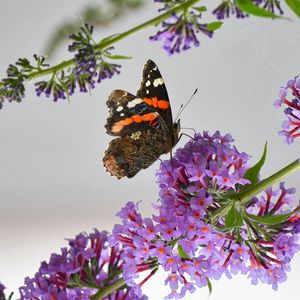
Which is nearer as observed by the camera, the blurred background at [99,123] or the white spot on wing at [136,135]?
the white spot on wing at [136,135]

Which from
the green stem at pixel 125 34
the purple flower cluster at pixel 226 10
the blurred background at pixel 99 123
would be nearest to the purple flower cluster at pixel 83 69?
the green stem at pixel 125 34

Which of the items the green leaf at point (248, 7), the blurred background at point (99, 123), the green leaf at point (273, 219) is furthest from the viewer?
the blurred background at point (99, 123)

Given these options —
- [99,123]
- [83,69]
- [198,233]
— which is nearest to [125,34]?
[83,69]

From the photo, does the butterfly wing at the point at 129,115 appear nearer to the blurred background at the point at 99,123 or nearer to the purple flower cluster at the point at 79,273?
the purple flower cluster at the point at 79,273

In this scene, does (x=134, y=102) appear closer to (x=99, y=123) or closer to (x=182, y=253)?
(x=182, y=253)

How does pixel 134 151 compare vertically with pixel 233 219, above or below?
above

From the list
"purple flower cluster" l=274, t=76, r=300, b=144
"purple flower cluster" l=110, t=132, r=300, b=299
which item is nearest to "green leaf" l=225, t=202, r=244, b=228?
"purple flower cluster" l=110, t=132, r=300, b=299

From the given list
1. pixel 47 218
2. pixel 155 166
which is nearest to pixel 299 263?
pixel 155 166
